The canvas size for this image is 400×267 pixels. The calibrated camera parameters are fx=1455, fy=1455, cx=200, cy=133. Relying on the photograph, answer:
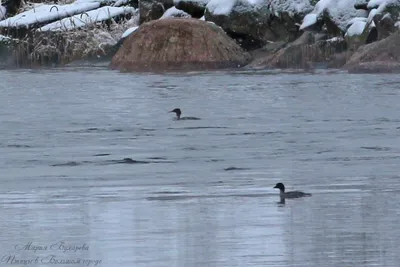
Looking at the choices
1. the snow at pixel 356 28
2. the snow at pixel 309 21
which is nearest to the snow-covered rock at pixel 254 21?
the snow at pixel 309 21

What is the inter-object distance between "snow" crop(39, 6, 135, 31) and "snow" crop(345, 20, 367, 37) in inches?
301

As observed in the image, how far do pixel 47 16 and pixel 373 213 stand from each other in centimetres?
2923

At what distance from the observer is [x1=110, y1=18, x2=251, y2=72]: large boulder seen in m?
33.6

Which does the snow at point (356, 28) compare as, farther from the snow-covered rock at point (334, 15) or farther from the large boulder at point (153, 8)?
the large boulder at point (153, 8)

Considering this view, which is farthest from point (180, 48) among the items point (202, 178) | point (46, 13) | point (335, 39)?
point (202, 178)

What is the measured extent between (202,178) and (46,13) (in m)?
26.7

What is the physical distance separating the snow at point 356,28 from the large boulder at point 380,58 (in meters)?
2.09

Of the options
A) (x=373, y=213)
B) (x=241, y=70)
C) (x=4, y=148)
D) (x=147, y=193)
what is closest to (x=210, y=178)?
(x=147, y=193)

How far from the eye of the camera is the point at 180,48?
33.9 m

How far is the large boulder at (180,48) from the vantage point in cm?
3359

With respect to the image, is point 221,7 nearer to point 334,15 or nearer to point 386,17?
point 334,15

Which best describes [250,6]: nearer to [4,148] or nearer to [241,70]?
[241,70]

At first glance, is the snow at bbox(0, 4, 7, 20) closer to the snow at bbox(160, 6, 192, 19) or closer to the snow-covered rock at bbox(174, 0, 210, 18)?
the snow at bbox(160, 6, 192, 19)

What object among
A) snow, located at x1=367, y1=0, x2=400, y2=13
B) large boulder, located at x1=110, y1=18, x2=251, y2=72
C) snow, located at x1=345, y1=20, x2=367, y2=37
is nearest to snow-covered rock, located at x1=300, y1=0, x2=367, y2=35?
snow, located at x1=345, y1=20, x2=367, y2=37
